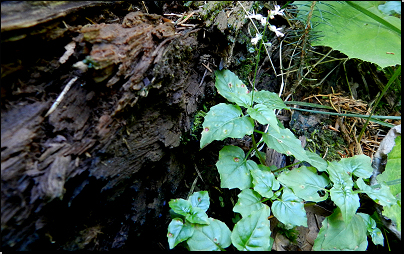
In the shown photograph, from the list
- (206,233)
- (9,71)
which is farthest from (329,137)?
(9,71)

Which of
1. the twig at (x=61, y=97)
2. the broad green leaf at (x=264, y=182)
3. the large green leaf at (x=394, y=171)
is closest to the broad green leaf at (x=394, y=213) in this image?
the large green leaf at (x=394, y=171)

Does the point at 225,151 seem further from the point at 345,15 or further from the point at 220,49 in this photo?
the point at 345,15

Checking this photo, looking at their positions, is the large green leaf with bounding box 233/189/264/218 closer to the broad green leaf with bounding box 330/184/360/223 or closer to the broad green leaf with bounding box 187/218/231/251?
the broad green leaf with bounding box 187/218/231/251

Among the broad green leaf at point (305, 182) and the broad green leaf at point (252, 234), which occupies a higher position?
the broad green leaf at point (252, 234)

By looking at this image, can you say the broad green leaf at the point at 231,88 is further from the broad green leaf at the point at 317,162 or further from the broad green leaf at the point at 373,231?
the broad green leaf at the point at 373,231

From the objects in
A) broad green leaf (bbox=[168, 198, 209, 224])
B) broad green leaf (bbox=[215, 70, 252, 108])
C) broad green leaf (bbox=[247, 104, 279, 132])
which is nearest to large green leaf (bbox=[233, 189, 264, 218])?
broad green leaf (bbox=[168, 198, 209, 224])

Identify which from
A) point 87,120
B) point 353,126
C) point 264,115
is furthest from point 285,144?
point 87,120
